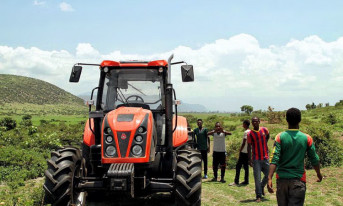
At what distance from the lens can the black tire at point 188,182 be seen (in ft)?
18.8

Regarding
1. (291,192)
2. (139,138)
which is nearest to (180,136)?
A: (139,138)

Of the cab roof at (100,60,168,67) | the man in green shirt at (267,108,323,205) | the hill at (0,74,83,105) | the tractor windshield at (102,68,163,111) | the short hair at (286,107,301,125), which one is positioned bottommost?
the man in green shirt at (267,108,323,205)

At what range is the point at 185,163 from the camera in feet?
19.9

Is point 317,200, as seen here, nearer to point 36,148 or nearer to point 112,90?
point 112,90

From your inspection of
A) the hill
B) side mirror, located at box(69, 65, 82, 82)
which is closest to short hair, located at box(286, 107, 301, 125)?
side mirror, located at box(69, 65, 82, 82)

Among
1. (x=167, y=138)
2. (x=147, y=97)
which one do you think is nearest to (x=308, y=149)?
(x=167, y=138)

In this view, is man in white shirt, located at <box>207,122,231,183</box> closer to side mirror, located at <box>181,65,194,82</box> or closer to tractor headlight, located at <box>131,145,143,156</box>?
side mirror, located at <box>181,65,194,82</box>

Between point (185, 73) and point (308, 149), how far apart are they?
9.67 feet

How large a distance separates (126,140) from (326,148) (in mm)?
9212

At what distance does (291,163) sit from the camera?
14.8 ft

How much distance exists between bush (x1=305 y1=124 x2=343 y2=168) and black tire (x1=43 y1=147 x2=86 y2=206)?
8.82 m

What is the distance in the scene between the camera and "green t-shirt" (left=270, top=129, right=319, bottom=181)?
178 inches

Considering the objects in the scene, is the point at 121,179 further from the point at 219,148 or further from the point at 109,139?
the point at 219,148

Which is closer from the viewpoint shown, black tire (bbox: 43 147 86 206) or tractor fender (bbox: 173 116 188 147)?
black tire (bbox: 43 147 86 206)
